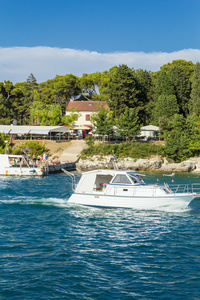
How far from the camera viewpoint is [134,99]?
258 ft

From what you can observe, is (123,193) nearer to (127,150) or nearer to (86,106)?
(127,150)

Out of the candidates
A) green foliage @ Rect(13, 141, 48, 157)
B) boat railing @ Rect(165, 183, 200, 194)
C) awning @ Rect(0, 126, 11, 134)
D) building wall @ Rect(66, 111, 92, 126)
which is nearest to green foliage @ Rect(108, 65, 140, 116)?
building wall @ Rect(66, 111, 92, 126)

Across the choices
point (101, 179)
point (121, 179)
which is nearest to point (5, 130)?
point (101, 179)

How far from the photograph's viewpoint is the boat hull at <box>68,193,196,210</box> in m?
26.2

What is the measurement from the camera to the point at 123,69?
7788 cm

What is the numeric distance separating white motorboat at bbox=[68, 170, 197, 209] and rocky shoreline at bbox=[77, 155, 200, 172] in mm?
30359

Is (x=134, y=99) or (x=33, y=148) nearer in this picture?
(x=33, y=148)

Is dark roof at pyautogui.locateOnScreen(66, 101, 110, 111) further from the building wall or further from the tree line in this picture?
the tree line

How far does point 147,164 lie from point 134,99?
23.1 metres

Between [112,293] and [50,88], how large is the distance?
99746 mm

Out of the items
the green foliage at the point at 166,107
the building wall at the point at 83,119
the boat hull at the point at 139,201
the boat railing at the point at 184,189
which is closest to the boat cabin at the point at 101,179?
the boat hull at the point at 139,201

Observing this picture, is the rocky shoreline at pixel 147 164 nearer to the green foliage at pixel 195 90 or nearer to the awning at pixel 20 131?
the awning at pixel 20 131

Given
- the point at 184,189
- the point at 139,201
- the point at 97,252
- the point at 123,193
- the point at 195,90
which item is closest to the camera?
the point at 97,252

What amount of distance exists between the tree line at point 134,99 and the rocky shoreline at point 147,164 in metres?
2.77
